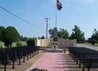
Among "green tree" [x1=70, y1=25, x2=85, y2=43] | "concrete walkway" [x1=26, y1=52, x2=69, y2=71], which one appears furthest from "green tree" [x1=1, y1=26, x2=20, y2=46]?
"green tree" [x1=70, y1=25, x2=85, y2=43]

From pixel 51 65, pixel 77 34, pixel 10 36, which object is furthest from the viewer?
pixel 77 34

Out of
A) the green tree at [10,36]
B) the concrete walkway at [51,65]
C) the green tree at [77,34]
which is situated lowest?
the concrete walkway at [51,65]

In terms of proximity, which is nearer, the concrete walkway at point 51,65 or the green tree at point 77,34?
the concrete walkway at point 51,65

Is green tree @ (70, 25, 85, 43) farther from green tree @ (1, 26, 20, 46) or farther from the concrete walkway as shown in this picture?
the concrete walkway

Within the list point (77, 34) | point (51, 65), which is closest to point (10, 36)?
Result: point (51, 65)

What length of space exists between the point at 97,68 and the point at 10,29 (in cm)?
5184

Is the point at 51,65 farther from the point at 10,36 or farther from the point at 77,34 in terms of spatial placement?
the point at 77,34

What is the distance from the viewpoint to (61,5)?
68.8 metres

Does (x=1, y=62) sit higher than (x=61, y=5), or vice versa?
(x=61, y=5)

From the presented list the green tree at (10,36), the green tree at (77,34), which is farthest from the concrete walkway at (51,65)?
the green tree at (77,34)

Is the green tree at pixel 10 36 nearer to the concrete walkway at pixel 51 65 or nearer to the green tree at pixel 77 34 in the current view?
the concrete walkway at pixel 51 65

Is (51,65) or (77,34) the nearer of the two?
(51,65)

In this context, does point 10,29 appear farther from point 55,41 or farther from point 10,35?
point 55,41

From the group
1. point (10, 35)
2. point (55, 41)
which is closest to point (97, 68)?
point (55, 41)
